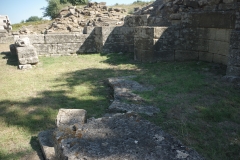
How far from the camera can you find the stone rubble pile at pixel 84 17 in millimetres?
14500

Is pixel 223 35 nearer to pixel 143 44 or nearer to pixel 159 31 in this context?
pixel 159 31

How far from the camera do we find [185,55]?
7391 mm

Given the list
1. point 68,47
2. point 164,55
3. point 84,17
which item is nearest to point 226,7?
point 164,55

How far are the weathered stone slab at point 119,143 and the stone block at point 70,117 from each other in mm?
521

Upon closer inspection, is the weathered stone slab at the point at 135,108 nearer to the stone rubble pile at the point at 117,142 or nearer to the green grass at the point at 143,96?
the green grass at the point at 143,96

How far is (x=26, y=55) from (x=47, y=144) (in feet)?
17.8

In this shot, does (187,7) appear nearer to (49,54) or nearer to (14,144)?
(49,54)


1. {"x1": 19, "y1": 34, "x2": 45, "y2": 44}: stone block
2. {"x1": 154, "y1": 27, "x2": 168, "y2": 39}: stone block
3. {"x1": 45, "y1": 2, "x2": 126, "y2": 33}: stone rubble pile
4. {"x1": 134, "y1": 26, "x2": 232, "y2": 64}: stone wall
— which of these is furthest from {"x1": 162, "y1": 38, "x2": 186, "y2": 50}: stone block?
{"x1": 45, "y1": 2, "x2": 126, "y2": 33}: stone rubble pile

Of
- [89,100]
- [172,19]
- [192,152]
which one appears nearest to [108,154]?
[192,152]

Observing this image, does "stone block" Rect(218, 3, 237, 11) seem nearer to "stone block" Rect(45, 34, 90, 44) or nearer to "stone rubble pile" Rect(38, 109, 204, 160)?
"stone rubble pile" Rect(38, 109, 204, 160)

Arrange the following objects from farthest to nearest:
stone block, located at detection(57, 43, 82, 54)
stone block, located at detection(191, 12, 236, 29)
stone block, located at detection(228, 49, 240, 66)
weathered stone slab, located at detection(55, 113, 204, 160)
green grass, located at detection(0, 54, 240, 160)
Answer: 1. stone block, located at detection(57, 43, 82, 54)
2. stone block, located at detection(191, 12, 236, 29)
3. stone block, located at detection(228, 49, 240, 66)
4. green grass, located at detection(0, 54, 240, 160)
5. weathered stone slab, located at detection(55, 113, 204, 160)

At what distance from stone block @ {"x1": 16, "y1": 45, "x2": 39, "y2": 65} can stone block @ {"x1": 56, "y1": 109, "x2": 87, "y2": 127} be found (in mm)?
4883

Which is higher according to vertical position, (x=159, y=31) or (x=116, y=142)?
(x=159, y=31)

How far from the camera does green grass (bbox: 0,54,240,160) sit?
3066 mm
